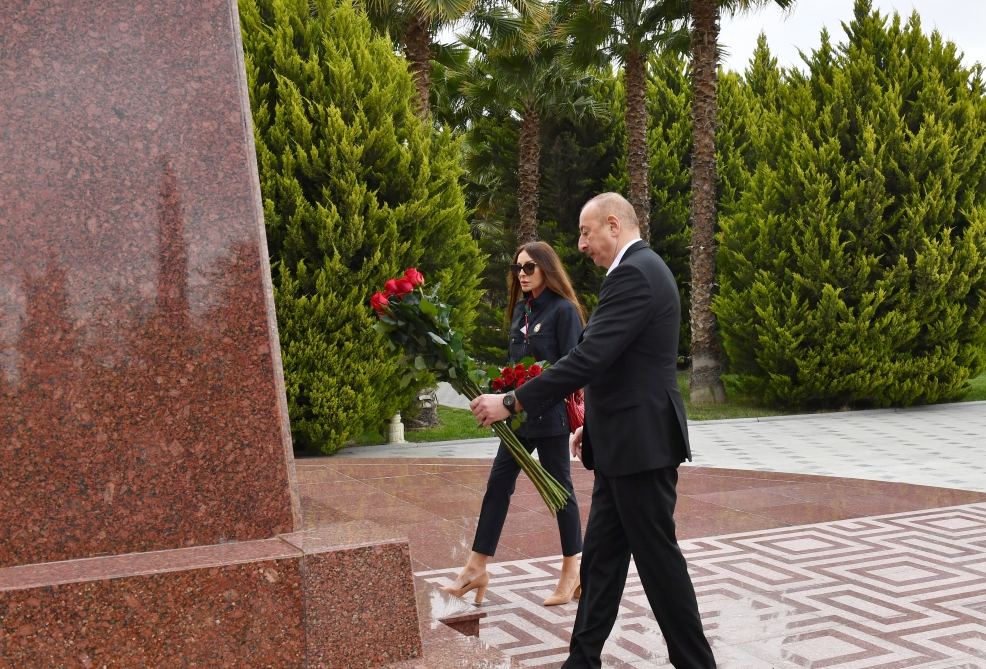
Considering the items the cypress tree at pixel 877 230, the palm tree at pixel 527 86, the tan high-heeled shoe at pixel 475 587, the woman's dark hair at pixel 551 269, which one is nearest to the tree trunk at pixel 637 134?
the palm tree at pixel 527 86

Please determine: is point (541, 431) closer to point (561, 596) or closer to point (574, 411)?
point (574, 411)

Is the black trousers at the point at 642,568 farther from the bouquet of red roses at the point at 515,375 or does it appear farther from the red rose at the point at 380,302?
the red rose at the point at 380,302

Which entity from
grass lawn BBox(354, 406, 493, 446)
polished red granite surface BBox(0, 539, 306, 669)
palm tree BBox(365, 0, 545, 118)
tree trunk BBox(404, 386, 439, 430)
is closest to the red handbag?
polished red granite surface BBox(0, 539, 306, 669)

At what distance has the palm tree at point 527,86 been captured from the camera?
822 inches

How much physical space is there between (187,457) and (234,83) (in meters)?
1.22

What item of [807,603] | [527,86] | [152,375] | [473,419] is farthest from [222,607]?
[527,86]

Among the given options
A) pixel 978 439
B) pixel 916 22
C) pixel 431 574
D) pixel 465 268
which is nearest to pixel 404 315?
pixel 431 574

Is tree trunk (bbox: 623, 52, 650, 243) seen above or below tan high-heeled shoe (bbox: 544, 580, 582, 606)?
above

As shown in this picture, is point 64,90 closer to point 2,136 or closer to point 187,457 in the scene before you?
point 2,136

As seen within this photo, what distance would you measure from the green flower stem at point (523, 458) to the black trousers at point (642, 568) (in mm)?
588

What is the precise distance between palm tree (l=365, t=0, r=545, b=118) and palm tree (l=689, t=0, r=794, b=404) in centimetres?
→ 309

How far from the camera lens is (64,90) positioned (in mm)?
3121

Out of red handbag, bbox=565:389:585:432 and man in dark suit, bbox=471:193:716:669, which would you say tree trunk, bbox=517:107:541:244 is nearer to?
red handbag, bbox=565:389:585:432

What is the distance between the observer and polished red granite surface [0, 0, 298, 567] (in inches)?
117
